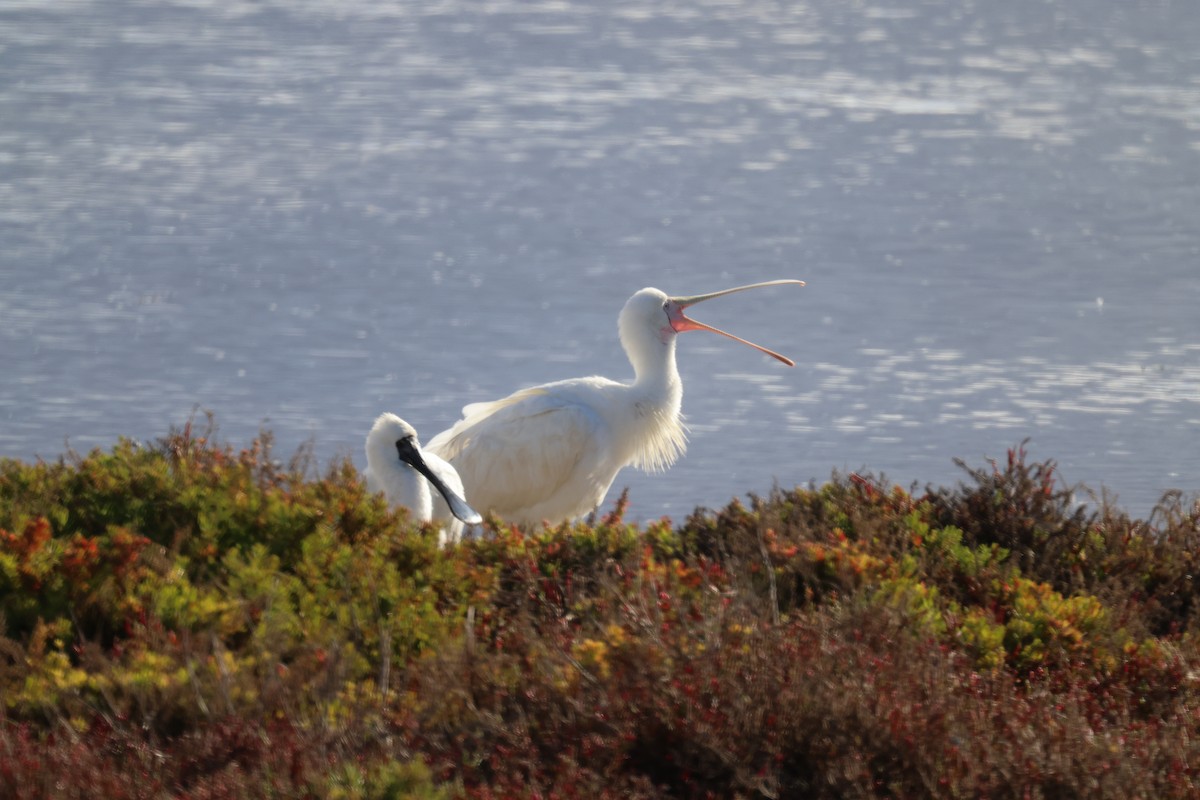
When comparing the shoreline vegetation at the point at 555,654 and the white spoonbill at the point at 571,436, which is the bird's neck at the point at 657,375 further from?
the shoreline vegetation at the point at 555,654

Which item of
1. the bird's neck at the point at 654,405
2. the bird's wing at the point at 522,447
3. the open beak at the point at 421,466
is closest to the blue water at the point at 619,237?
the bird's neck at the point at 654,405

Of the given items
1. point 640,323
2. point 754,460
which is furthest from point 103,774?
point 754,460

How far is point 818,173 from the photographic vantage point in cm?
2327

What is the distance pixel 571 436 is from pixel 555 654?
15.3 feet

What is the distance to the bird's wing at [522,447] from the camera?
31.3 ft

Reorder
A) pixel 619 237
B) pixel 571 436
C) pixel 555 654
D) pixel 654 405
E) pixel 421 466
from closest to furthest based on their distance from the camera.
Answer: pixel 555 654
pixel 421 466
pixel 571 436
pixel 654 405
pixel 619 237

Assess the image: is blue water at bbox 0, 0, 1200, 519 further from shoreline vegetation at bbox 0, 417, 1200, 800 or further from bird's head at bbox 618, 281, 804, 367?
shoreline vegetation at bbox 0, 417, 1200, 800

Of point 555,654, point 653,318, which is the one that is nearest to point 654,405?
point 653,318

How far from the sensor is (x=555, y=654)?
491 centimetres

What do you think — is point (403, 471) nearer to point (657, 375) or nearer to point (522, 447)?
point (522, 447)

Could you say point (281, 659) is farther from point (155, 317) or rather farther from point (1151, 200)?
point (1151, 200)

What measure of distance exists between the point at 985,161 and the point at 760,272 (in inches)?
299

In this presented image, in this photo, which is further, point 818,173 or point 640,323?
point 818,173

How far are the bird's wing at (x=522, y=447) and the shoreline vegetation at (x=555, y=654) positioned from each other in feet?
8.72
